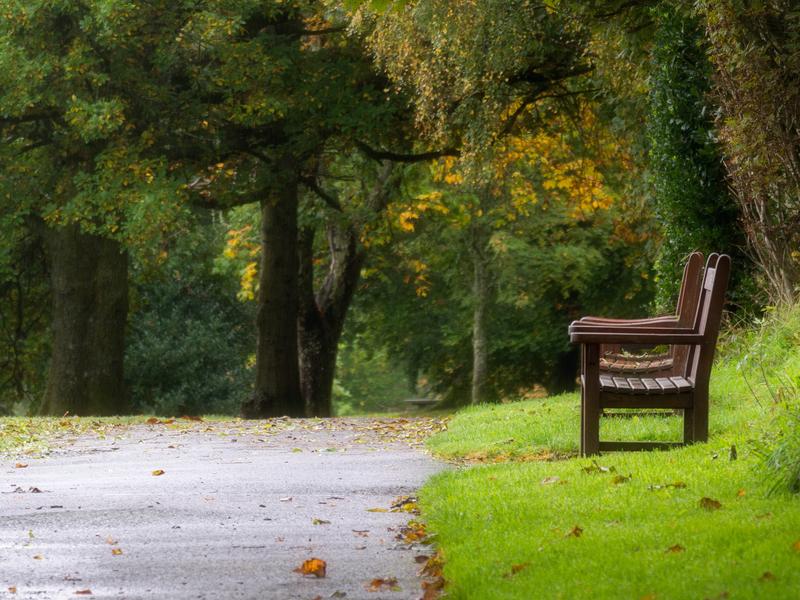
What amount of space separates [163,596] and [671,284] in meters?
12.1

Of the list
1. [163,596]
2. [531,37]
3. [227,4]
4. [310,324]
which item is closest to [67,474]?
[163,596]

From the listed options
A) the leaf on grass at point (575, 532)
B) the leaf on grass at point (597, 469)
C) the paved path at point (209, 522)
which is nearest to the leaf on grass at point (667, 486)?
the leaf on grass at point (597, 469)

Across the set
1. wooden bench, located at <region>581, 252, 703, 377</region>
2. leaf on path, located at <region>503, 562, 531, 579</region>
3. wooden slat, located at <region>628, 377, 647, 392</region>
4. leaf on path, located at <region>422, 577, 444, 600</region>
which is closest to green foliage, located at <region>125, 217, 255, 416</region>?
wooden bench, located at <region>581, 252, 703, 377</region>

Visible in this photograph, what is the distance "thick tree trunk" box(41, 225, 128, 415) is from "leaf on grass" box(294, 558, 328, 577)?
18.1 m

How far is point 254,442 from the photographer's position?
47.0 ft

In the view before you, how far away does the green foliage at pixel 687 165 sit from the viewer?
16922 millimetres

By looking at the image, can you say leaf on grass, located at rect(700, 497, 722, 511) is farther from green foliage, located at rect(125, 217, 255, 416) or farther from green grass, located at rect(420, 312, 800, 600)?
green foliage, located at rect(125, 217, 255, 416)

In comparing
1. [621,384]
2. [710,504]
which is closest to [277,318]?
[621,384]

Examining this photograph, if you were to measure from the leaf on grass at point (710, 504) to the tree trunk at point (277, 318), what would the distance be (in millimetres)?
18737

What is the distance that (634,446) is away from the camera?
9.97 m

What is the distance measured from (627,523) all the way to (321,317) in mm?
23132

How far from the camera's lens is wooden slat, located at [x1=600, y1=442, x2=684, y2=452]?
388 inches

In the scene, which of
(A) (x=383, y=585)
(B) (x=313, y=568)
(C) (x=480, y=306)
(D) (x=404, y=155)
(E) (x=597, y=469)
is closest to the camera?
(A) (x=383, y=585)

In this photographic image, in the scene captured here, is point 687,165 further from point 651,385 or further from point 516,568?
point 516,568
